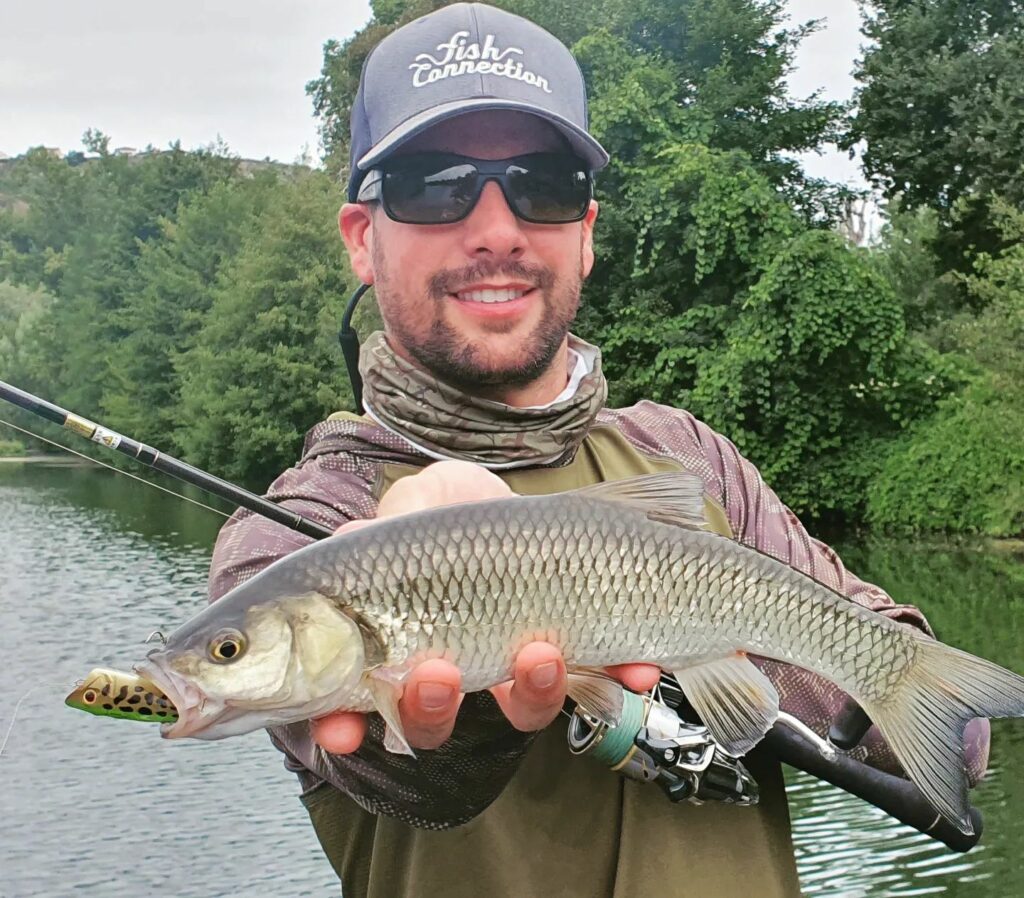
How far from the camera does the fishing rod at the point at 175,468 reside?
257 centimetres

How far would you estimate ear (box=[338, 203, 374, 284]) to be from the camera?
123 inches

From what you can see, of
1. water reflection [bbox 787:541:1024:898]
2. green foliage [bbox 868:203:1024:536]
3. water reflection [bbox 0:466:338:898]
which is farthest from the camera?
green foliage [bbox 868:203:1024:536]

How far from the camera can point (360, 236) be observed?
10.5 ft

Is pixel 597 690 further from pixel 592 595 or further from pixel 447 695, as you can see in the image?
pixel 447 695

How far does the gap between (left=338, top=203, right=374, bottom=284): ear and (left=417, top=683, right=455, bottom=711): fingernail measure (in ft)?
4.17

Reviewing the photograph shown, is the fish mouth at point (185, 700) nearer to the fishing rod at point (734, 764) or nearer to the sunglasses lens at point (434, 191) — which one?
the fishing rod at point (734, 764)

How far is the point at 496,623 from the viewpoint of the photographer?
218 centimetres

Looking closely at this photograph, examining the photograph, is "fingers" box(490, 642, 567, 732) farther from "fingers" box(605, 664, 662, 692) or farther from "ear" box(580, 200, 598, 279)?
"ear" box(580, 200, 598, 279)

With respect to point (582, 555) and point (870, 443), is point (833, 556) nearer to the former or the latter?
point (582, 555)

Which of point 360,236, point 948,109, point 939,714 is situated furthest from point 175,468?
point 948,109

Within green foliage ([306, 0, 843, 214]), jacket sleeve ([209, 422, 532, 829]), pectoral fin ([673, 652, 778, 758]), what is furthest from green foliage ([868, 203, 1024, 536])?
jacket sleeve ([209, 422, 532, 829])

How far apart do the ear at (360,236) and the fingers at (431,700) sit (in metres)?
1.25

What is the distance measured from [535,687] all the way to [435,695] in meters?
0.17

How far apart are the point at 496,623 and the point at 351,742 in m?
0.30
